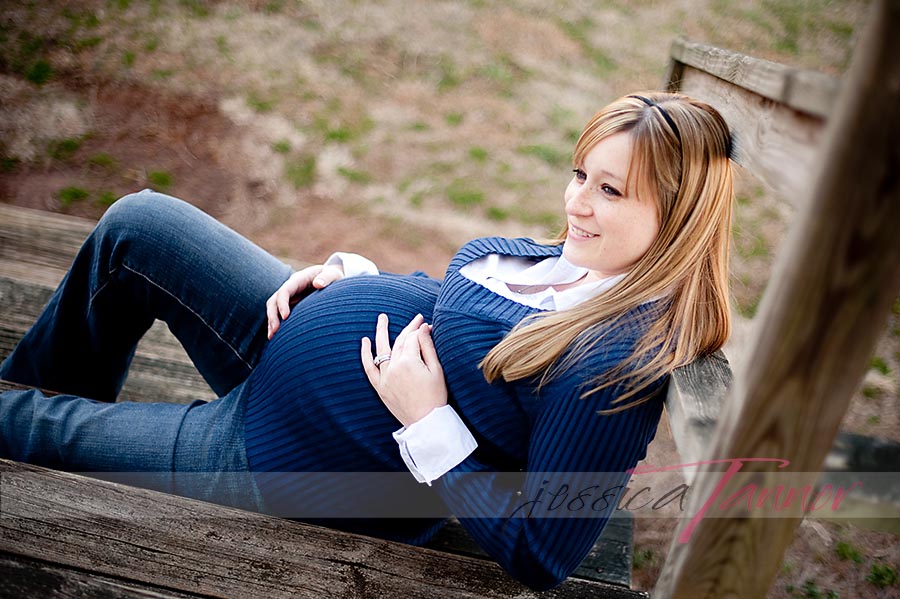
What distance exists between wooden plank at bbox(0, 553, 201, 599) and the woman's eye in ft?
3.61

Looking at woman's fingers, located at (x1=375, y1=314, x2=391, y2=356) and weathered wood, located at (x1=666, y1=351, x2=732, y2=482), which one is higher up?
weathered wood, located at (x1=666, y1=351, x2=732, y2=482)

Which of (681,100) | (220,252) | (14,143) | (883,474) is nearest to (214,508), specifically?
(220,252)

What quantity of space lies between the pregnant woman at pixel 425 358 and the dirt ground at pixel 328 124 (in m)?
1.53

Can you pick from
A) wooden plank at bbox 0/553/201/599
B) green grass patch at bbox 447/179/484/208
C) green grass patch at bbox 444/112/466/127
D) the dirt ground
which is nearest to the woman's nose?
wooden plank at bbox 0/553/201/599

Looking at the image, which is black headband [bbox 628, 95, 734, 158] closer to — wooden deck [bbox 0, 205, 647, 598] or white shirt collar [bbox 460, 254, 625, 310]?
white shirt collar [bbox 460, 254, 625, 310]

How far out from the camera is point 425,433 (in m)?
1.21

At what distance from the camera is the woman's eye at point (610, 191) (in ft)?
4.11

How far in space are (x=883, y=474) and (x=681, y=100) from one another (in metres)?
0.83

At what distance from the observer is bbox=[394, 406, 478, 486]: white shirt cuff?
121 centimetres

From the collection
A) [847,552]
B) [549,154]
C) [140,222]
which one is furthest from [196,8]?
[847,552]

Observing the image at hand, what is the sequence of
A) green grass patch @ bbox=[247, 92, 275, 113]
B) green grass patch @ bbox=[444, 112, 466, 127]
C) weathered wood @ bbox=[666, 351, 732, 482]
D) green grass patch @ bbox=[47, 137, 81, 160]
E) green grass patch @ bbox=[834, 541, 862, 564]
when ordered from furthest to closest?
green grass patch @ bbox=[444, 112, 466, 127] → green grass patch @ bbox=[247, 92, 275, 113] → green grass patch @ bbox=[47, 137, 81, 160] → green grass patch @ bbox=[834, 541, 862, 564] → weathered wood @ bbox=[666, 351, 732, 482]

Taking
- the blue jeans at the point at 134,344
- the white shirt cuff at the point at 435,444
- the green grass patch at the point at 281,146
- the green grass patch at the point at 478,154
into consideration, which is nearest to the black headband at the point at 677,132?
the white shirt cuff at the point at 435,444

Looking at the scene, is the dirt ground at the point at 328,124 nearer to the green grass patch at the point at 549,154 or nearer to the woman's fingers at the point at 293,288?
the green grass patch at the point at 549,154

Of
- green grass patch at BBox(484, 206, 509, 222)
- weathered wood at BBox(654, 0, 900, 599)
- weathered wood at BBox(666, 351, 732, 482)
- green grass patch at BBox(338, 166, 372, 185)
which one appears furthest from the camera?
green grass patch at BBox(338, 166, 372, 185)
